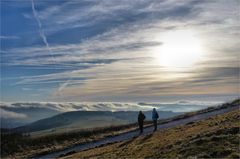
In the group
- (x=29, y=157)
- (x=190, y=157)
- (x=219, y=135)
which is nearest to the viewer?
(x=190, y=157)

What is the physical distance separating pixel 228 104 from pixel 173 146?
38.5m

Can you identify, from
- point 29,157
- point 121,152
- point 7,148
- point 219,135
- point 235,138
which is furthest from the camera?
point 7,148

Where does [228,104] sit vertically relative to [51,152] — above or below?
above

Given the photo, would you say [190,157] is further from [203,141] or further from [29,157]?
[29,157]

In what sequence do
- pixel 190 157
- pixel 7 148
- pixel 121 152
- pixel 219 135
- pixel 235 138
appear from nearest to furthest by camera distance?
pixel 190 157
pixel 235 138
pixel 219 135
pixel 121 152
pixel 7 148

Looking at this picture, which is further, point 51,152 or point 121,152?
point 51,152

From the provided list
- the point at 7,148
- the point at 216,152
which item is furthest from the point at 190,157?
the point at 7,148

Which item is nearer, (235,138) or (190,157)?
(190,157)

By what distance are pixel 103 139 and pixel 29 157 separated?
8.61 meters

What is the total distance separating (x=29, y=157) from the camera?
4841 centimetres

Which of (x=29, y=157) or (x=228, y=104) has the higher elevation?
(x=228, y=104)

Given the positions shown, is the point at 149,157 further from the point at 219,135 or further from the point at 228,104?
the point at 228,104

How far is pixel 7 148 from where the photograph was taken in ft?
204

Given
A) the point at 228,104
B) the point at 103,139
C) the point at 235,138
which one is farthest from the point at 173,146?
the point at 228,104
